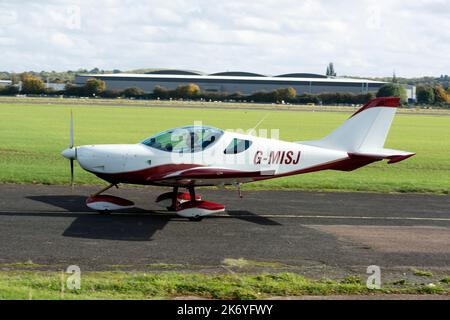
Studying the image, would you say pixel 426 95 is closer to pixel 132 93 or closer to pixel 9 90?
pixel 132 93

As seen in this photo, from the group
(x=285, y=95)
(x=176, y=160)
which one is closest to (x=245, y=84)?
(x=285, y=95)

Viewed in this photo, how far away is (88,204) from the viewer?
51.3 ft

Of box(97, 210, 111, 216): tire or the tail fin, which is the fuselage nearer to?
box(97, 210, 111, 216): tire

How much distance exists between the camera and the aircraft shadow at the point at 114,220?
13.5m

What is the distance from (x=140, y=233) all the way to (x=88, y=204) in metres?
2.44

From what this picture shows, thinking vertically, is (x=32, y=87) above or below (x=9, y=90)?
above

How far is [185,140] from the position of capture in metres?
15.6

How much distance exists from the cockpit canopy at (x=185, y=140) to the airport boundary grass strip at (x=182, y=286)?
5337 mm

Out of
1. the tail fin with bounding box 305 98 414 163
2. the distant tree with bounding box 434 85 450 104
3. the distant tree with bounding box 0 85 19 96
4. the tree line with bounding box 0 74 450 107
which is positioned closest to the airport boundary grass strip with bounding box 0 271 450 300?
the tail fin with bounding box 305 98 414 163

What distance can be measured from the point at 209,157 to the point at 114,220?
271 centimetres

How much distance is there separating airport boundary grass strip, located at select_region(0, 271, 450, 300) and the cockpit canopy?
5.34m

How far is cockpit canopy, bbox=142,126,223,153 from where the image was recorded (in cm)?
1555
